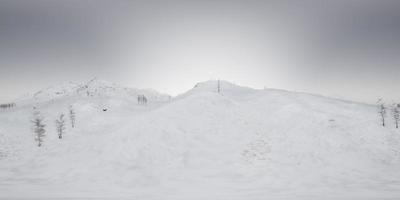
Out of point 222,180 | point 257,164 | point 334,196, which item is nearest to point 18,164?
point 222,180

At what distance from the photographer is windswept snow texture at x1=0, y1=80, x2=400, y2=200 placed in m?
52.2

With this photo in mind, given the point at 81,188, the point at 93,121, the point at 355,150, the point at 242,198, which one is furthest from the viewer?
the point at 93,121

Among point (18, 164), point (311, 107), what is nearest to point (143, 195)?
point (18, 164)

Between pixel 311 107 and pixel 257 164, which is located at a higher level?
pixel 311 107

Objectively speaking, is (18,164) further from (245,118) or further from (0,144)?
(245,118)

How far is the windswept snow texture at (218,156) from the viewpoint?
52.2m

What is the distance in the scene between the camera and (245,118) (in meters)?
98.5

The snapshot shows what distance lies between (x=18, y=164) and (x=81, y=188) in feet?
97.8

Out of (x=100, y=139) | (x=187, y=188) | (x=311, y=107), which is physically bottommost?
(x=187, y=188)

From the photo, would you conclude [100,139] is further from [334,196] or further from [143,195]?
[334,196]

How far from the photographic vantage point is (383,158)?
70.0 meters

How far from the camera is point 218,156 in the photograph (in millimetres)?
74125

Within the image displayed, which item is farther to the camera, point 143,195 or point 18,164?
point 18,164

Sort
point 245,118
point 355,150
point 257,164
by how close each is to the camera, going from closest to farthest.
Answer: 1. point 257,164
2. point 355,150
3. point 245,118
